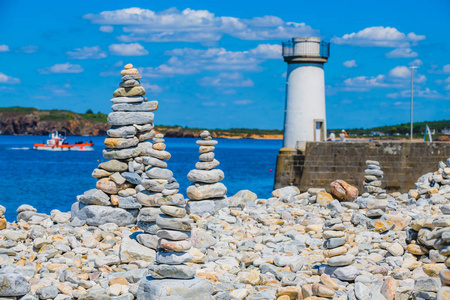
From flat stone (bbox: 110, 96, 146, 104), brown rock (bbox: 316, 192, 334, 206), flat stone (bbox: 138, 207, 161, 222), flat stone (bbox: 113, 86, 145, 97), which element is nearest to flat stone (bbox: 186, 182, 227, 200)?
flat stone (bbox: 110, 96, 146, 104)

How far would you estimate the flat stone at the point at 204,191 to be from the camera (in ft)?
47.3

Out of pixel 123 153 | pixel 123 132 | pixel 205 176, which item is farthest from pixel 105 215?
pixel 205 176

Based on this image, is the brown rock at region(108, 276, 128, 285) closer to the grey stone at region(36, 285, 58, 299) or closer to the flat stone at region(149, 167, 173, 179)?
the grey stone at region(36, 285, 58, 299)

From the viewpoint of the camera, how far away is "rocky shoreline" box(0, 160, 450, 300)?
28.7 feet

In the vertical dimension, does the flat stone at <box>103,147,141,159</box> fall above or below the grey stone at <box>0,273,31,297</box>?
above

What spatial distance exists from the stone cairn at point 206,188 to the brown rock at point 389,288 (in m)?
6.28

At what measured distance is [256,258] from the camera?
34.0ft

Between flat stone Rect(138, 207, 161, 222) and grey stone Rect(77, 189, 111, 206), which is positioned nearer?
flat stone Rect(138, 207, 161, 222)

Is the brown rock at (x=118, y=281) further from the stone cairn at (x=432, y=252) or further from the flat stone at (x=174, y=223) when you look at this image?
the stone cairn at (x=432, y=252)

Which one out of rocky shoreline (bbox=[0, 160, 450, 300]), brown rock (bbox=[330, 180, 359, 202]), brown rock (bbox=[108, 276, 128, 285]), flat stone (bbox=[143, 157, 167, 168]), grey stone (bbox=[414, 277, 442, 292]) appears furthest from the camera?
brown rock (bbox=[330, 180, 359, 202])

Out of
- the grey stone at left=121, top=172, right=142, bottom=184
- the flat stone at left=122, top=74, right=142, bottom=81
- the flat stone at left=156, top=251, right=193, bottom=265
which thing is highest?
the flat stone at left=122, top=74, right=142, bottom=81

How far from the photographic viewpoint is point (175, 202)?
9.27 metres

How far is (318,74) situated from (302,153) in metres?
3.63

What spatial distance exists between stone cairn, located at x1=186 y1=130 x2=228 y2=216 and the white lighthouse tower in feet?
37.0
